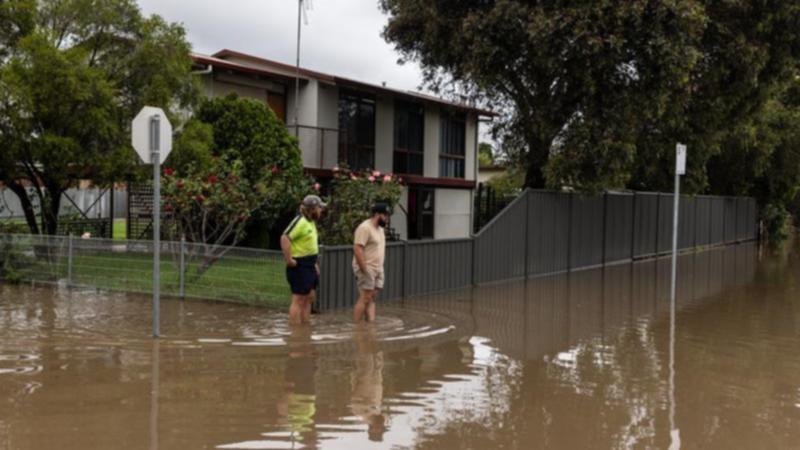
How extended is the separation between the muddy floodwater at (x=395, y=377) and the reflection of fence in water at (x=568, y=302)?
86 mm

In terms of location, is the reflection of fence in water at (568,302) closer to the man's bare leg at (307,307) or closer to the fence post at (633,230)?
the fence post at (633,230)

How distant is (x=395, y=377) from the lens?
7.58 meters

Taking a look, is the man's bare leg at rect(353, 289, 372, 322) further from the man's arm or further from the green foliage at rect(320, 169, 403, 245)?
the green foliage at rect(320, 169, 403, 245)

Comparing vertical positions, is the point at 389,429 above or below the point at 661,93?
below

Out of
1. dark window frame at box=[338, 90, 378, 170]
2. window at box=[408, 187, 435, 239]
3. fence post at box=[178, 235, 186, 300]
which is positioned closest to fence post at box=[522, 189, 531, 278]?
Answer: dark window frame at box=[338, 90, 378, 170]

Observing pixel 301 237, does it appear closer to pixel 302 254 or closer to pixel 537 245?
pixel 302 254

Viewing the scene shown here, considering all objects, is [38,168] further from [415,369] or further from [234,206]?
[415,369]

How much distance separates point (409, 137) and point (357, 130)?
109 inches

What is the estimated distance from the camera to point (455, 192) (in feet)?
92.6

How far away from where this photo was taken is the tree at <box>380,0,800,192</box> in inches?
638

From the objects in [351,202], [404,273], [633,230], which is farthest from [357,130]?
[404,273]

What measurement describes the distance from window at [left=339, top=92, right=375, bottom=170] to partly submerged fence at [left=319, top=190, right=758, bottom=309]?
6904 mm

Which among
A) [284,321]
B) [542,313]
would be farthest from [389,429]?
[542,313]

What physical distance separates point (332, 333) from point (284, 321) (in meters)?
0.97
